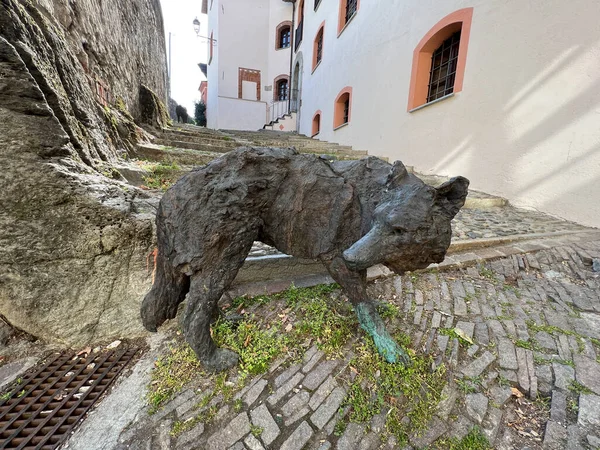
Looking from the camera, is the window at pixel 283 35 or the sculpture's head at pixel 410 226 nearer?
A: the sculpture's head at pixel 410 226

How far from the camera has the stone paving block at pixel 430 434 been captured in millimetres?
1269

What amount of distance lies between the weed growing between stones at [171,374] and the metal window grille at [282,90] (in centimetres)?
1965

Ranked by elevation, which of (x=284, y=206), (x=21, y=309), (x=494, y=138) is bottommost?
(x=21, y=309)

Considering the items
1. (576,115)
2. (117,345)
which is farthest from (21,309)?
(576,115)

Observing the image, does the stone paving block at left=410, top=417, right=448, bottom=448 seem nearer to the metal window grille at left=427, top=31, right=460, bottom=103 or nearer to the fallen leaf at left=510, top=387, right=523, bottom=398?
the fallen leaf at left=510, top=387, right=523, bottom=398

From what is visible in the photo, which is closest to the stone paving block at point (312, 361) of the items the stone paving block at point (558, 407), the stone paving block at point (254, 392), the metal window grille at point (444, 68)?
the stone paving block at point (254, 392)

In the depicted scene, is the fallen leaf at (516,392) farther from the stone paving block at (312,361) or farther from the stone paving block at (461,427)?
the stone paving block at (312,361)

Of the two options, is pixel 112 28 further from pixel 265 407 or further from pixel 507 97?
pixel 507 97

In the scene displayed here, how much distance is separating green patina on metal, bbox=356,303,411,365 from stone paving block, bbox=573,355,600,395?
1.02 m

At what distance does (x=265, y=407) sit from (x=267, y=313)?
720 millimetres

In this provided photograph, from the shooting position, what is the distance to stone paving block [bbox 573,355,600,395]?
1539 mm

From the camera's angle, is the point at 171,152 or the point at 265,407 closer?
the point at 265,407

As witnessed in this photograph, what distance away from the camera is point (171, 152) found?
181 inches

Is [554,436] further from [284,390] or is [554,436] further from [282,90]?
[282,90]
